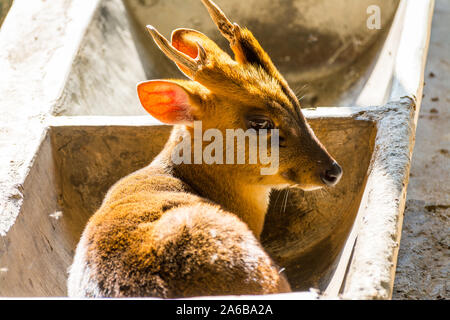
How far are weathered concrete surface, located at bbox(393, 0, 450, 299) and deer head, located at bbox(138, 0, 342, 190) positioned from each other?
137 centimetres

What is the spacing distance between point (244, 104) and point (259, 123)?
0.13 meters

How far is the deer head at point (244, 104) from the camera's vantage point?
9.61ft

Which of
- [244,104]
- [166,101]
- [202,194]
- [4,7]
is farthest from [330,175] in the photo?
[4,7]

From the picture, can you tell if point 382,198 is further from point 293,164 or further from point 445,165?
point 445,165

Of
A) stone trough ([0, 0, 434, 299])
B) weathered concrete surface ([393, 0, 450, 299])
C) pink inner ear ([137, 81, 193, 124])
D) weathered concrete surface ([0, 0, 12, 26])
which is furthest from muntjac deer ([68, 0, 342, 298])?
weathered concrete surface ([0, 0, 12, 26])

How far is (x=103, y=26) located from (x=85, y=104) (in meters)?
0.92

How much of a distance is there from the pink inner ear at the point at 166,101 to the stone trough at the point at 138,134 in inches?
26.7

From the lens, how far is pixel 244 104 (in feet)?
9.72

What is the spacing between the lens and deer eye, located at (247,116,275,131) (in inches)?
116

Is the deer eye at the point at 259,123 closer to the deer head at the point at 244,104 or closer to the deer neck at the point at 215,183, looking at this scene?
the deer head at the point at 244,104

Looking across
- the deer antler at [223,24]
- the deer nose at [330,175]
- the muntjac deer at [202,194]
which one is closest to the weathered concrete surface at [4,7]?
the muntjac deer at [202,194]

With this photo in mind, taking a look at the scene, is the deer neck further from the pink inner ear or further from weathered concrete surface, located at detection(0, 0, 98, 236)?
weathered concrete surface, located at detection(0, 0, 98, 236)

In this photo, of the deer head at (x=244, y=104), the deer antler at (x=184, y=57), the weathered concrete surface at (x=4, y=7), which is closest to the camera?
the deer antler at (x=184, y=57)

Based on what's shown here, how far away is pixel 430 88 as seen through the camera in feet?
18.6
